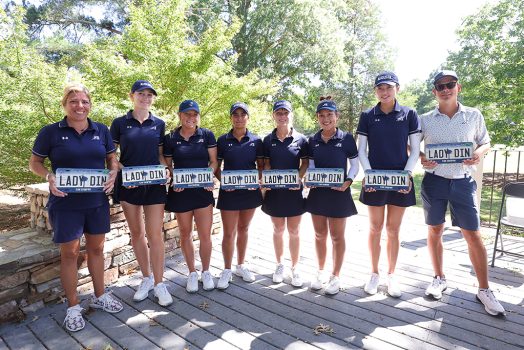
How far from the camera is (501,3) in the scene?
10648 millimetres

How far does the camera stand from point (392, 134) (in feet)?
10.3

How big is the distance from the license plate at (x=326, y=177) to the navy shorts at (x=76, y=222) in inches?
77.0

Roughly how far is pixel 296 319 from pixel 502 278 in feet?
8.47

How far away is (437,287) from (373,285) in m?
0.64

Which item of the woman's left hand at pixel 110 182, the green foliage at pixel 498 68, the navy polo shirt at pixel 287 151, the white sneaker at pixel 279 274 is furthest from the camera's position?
the green foliage at pixel 498 68

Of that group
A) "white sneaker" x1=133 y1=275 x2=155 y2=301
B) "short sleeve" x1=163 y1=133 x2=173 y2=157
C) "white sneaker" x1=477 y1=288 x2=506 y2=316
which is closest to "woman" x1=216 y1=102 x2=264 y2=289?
"short sleeve" x1=163 y1=133 x2=173 y2=157

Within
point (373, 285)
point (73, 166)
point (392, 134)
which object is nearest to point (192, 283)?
point (73, 166)

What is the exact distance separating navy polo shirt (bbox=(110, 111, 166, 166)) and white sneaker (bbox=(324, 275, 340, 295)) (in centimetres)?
215

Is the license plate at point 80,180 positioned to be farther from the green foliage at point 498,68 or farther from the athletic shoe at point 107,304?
the green foliage at point 498,68

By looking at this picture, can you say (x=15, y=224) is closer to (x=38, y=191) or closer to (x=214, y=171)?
(x=38, y=191)

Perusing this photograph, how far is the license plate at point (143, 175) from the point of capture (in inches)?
118

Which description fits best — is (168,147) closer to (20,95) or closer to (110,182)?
(110,182)

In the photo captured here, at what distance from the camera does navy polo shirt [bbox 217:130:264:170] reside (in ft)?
11.3

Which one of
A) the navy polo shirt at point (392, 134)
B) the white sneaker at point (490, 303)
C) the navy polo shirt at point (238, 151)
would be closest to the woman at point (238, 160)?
the navy polo shirt at point (238, 151)
